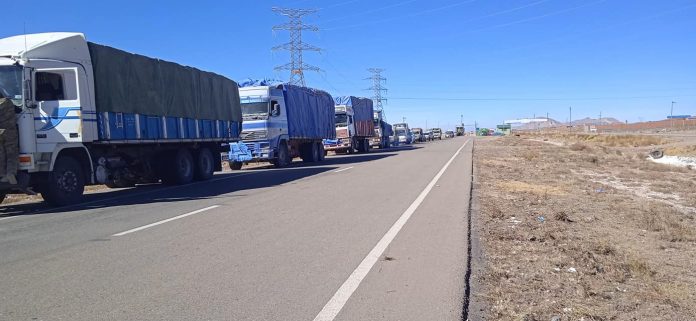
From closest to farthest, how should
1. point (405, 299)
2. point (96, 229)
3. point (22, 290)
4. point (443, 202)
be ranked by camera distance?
point (405, 299) → point (22, 290) → point (96, 229) → point (443, 202)

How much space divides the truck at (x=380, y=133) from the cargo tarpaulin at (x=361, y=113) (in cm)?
483

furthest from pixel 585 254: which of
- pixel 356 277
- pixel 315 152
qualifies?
pixel 315 152

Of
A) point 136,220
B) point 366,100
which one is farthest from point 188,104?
point 366,100

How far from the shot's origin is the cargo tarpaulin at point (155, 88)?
15305mm

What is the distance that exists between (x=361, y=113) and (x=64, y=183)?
34.0 m

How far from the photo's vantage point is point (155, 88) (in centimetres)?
1781

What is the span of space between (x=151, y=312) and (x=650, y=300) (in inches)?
190

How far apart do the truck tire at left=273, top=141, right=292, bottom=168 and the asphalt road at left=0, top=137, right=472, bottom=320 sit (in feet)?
42.9

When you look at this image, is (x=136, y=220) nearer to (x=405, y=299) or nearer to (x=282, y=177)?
(x=405, y=299)

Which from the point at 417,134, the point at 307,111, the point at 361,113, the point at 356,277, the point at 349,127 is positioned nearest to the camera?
the point at 356,277

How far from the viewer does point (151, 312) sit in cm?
544

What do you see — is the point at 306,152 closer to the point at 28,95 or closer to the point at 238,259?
the point at 28,95

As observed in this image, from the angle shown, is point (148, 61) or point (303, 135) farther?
point (303, 135)

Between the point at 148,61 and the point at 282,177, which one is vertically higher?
the point at 148,61
